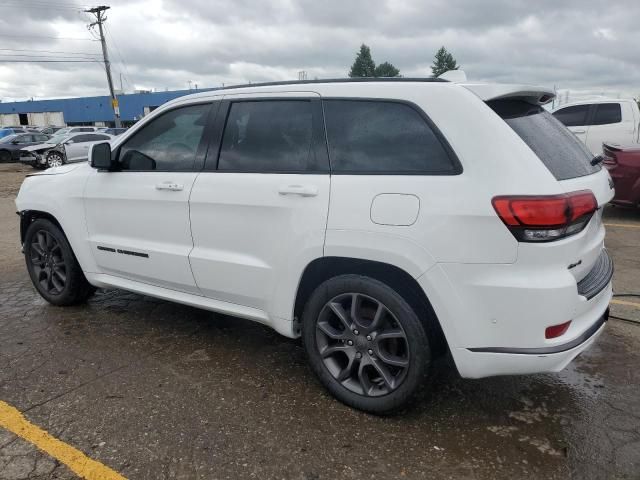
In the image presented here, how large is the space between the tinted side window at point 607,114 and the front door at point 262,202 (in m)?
9.77

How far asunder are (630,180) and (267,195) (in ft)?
22.6

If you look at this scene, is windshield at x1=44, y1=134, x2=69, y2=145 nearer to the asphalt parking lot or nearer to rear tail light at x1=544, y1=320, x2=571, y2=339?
the asphalt parking lot

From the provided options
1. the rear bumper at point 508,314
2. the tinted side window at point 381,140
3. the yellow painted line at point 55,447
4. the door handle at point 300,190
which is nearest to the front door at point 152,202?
the door handle at point 300,190

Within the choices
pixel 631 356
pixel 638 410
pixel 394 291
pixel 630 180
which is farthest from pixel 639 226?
pixel 394 291

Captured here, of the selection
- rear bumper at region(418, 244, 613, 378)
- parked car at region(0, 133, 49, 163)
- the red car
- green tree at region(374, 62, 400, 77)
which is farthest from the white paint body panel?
green tree at region(374, 62, 400, 77)

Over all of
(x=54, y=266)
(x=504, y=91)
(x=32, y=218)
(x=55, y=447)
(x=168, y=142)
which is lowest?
(x=55, y=447)

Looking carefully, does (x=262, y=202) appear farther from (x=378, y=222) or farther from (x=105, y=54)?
(x=105, y=54)

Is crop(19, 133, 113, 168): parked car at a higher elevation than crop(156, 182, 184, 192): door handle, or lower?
lower

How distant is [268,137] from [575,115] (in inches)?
386

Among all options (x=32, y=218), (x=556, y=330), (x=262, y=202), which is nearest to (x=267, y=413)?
(x=262, y=202)

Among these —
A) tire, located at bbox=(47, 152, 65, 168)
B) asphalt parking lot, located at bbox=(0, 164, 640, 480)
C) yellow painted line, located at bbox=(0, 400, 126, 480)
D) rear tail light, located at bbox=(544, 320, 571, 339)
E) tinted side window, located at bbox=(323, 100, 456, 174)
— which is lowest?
tire, located at bbox=(47, 152, 65, 168)

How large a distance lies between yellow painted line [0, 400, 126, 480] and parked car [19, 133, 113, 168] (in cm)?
1942

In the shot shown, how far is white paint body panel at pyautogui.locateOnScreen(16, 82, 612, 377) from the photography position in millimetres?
2354

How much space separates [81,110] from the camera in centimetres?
6706
